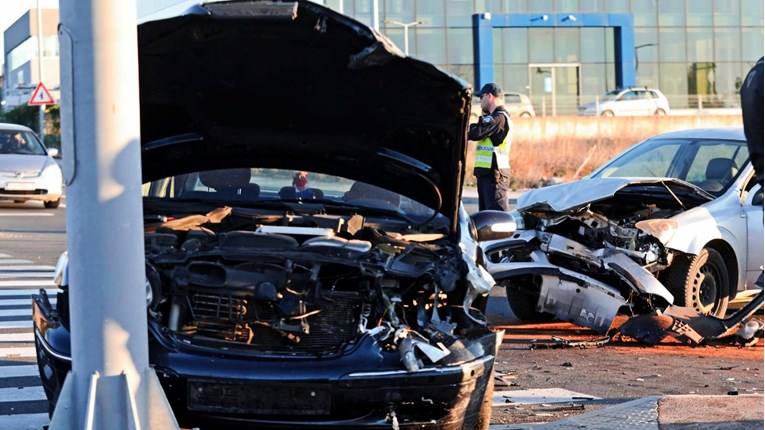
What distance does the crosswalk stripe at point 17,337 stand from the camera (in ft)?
32.6

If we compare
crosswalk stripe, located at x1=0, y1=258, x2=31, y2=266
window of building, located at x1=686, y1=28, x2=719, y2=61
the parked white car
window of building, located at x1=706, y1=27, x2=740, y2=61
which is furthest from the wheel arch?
window of building, located at x1=706, y1=27, x2=740, y2=61

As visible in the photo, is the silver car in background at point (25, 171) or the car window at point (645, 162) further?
the silver car in background at point (25, 171)

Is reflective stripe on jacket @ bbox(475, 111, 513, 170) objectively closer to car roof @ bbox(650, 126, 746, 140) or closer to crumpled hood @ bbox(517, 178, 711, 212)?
car roof @ bbox(650, 126, 746, 140)

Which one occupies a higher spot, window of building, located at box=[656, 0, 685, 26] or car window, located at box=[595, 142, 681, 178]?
window of building, located at box=[656, 0, 685, 26]

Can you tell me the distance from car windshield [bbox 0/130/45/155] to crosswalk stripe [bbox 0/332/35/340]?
14.1m

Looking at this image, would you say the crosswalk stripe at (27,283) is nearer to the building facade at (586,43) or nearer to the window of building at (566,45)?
the building facade at (586,43)

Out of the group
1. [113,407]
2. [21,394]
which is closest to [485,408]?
[113,407]

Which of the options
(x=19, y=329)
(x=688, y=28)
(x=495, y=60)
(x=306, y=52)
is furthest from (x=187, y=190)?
(x=688, y=28)

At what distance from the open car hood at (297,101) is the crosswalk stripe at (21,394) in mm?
1515

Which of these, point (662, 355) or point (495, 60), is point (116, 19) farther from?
point (495, 60)

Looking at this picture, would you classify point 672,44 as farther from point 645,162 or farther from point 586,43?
point 645,162

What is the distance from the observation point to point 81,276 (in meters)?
5.11

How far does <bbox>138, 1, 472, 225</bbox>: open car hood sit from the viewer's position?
666 cm

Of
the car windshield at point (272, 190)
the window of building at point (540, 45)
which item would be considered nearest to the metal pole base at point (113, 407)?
the car windshield at point (272, 190)
